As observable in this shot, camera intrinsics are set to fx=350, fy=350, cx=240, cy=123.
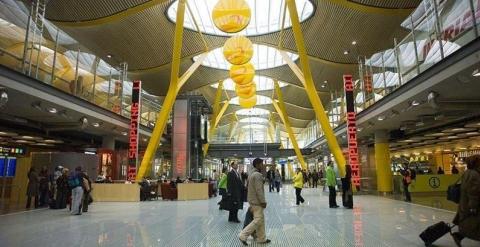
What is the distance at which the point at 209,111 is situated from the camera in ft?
115

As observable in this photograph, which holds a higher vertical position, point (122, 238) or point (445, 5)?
point (445, 5)

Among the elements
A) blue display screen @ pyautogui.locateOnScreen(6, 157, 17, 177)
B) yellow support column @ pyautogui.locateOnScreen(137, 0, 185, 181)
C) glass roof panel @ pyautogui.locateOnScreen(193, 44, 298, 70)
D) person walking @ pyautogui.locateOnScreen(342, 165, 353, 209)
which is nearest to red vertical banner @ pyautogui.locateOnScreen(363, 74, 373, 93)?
person walking @ pyautogui.locateOnScreen(342, 165, 353, 209)

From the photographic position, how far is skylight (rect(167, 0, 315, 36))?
2642 cm

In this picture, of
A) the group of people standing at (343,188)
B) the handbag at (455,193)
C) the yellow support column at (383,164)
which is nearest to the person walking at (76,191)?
the group of people standing at (343,188)

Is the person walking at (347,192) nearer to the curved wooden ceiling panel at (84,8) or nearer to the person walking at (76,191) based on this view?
the person walking at (76,191)

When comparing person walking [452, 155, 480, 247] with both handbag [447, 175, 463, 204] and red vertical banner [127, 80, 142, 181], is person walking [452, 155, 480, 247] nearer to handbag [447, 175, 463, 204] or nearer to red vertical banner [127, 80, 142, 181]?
handbag [447, 175, 463, 204]

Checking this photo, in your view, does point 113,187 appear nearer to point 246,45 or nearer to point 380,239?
point 246,45

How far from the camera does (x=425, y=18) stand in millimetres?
13109

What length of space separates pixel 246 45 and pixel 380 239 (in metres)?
10.0

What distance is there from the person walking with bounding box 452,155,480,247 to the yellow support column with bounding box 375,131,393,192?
18.6 meters

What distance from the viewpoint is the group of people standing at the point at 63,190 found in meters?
12.6

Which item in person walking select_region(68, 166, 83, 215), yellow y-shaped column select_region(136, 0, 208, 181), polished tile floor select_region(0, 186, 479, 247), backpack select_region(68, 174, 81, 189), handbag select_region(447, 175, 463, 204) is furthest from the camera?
yellow y-shaped column select_region(136, 0, 208, 181)

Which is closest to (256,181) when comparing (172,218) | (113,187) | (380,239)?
(380,239)

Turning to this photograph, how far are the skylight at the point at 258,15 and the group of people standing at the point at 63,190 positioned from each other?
1457 centimetres
